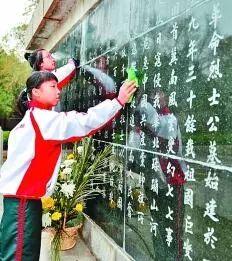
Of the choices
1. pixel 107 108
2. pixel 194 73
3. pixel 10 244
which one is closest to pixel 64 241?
pixel 10 244

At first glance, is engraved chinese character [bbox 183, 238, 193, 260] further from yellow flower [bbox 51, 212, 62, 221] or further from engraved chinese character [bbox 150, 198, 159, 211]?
yellow flower [bbox 51, 212, 62, 221]

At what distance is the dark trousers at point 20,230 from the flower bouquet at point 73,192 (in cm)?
85

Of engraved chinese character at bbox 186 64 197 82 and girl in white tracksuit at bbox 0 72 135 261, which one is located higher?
engraved chinese character at bbox 186 64 197 82

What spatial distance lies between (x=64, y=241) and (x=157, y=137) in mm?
1920

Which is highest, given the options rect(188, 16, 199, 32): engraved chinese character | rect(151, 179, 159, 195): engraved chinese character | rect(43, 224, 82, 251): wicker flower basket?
rect(188, 16, 199, 32): engraved chinese character

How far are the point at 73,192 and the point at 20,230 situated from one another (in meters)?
1.27

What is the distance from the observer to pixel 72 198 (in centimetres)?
426

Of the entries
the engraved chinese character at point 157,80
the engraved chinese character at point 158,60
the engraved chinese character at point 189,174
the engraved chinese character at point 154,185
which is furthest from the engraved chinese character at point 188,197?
the engraved chinese character at point 158,60

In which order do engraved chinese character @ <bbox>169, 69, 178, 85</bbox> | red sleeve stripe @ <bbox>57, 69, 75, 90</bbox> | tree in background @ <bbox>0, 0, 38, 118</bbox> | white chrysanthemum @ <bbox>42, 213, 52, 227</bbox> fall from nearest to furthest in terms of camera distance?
engraved chinese character @ <bbox>169, 69, 178, 85</bbox> < white chrysanthemum @ <bbox>42, 213, 52, 227</bbox> < red sleeve stripe @ <bbox>57, 69, 75, 90</bbox> < tree in background @ <bbox>0, 0, 38, 118</bbox>

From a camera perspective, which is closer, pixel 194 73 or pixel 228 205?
pixel 228 205

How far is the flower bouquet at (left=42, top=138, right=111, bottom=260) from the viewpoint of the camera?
4074mm

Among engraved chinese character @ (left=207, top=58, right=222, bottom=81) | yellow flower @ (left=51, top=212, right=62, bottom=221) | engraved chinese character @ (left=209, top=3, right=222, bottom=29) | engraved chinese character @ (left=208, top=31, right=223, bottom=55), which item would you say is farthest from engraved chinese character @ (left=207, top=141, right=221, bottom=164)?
yellow flower @ (left=51, top=212, right=62, bottom=221)

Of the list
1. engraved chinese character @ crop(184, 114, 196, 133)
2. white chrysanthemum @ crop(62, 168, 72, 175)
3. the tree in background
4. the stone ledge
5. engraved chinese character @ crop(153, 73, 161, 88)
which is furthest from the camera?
the tree in background

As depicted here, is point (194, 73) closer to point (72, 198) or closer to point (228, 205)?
point (228, 205)
